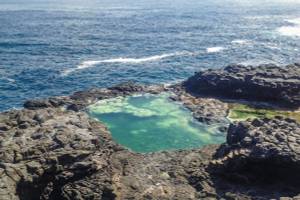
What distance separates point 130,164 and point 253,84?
3658cm

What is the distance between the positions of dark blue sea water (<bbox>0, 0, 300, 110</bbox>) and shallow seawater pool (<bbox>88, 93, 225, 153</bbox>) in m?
13.6

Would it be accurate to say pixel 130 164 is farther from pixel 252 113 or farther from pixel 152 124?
pixel 252 113

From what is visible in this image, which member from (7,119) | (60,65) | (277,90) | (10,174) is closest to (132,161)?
(10,174)

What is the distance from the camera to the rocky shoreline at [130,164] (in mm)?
46625

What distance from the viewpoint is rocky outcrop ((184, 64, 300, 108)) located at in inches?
3063

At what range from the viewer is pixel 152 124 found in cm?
7212

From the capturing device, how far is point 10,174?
4403cm

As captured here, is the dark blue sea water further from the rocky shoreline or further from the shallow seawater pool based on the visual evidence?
the rocky shoreline

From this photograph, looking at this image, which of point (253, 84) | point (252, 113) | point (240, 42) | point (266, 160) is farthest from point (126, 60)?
point (266, 160)

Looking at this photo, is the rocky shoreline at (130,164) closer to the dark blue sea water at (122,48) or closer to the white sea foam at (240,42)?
the dark blue sea water at (122,48)

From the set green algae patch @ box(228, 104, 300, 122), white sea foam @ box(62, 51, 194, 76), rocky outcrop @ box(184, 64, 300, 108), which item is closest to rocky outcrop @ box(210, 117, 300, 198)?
green algae patch @ box(228, 104, 300, 122)

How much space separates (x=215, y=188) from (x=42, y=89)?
52228 millimetres

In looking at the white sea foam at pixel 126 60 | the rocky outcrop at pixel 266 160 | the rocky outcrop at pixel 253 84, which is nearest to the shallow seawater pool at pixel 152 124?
the rocky outcrop at pixel 253 84

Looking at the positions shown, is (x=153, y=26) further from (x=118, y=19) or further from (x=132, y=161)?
(x=132, y=161)
